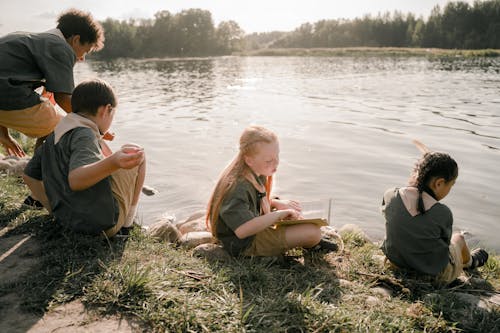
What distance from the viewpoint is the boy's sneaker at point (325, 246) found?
397cm

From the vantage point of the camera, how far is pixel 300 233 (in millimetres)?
3789

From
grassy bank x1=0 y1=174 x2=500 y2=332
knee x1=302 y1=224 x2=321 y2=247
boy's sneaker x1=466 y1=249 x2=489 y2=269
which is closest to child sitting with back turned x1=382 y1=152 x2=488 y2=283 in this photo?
grassy bank x1=0 y1=174 x2=500 y2=332

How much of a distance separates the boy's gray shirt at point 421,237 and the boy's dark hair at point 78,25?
3.82 m

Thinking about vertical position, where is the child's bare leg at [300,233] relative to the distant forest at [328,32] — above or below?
below

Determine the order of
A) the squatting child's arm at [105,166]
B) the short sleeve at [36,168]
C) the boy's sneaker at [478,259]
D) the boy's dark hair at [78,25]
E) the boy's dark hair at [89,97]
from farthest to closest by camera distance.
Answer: the boy's dark hair at [78,25] → the boy's sneaker at [478,259] → the short sleeve at [36,168] → the boy's dark hair at [89,97] → the squatting child's arm at [105,166]

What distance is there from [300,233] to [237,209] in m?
0.65

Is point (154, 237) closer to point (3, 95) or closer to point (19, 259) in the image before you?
point (19, 259)

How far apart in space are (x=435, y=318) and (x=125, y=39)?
9088 cm

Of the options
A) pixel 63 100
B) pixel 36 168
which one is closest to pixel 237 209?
pixel 36 168

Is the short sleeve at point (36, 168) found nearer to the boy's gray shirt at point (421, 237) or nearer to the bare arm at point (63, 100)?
the bare arm at point (63, 100)

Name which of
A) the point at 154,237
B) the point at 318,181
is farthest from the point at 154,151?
the point at 154,237

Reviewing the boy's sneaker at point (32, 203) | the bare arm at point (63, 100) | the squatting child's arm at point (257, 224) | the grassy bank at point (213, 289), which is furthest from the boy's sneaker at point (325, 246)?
the bare arm at point (63, 100)

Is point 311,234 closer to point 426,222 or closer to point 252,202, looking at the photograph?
point 252,202

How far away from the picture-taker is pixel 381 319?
2.71 metres
